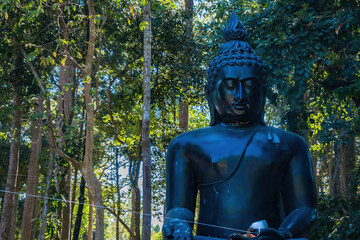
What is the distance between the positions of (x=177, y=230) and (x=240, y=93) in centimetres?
101

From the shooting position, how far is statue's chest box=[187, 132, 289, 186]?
3262mm

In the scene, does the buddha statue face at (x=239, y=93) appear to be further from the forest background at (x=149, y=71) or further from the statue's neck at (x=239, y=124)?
Answer: the forest background at (x=149, y=71)

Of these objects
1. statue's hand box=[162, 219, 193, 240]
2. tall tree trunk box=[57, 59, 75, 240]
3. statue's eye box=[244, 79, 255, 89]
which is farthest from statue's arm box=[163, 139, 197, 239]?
tall tree trunk box=[57, 59, 75, 240]

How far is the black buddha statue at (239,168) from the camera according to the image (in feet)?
10.5

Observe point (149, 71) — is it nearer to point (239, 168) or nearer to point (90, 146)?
point (90, 146)

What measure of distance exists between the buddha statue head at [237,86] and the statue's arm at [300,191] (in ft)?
1.24

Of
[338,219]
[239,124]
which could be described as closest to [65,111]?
[338,219]

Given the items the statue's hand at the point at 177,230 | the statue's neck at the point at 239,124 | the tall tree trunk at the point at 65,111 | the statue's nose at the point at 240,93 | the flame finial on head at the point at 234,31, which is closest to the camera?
the statue's hand at the point at 177,230

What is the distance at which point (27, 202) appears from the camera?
15250 millimetres

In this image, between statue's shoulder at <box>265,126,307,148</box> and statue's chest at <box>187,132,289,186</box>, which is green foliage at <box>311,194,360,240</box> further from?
statue's chest at <box>187,132,289,186</box>

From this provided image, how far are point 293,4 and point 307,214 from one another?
6643mm

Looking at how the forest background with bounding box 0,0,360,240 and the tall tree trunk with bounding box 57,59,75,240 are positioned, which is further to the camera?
the tall tree trunk with bounding box 57,59,75,240

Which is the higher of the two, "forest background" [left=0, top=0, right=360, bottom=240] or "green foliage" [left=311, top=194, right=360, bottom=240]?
"forest background" [left=0, top=0, right=360, bottom=240]

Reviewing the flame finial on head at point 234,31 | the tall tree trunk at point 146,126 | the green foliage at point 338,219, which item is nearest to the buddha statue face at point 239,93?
the flame finial on head at point 234,31
